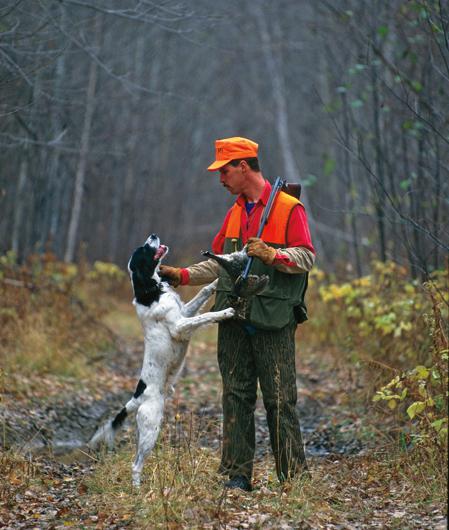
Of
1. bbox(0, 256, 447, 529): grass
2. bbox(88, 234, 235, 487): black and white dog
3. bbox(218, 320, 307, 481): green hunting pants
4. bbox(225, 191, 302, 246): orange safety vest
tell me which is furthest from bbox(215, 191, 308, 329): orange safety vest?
bbox(0, 256, 447, 529): grass

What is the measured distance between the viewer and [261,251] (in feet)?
18.3

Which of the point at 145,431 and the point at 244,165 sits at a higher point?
the point at 244,165

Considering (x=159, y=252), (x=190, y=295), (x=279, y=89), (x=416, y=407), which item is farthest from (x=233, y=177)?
(x=279, y=89)

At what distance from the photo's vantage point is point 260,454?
8.03m

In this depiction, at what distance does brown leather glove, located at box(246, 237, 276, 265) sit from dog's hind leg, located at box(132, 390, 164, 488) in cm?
142

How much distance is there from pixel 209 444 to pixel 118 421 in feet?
5.98

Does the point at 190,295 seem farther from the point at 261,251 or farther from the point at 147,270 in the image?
the point at 261,251

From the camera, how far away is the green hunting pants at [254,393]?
5953 millimetres

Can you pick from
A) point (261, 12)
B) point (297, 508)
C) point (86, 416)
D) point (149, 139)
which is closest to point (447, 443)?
point (297, 508)

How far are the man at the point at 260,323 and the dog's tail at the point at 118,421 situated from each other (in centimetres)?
62

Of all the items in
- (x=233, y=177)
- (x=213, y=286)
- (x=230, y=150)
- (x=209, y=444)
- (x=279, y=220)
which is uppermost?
(x=230, y=150)

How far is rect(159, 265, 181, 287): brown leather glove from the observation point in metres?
6.21

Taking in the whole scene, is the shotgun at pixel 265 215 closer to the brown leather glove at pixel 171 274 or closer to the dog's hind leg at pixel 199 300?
the brown leather glove at pixel 171 274

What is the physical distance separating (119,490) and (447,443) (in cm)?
233
